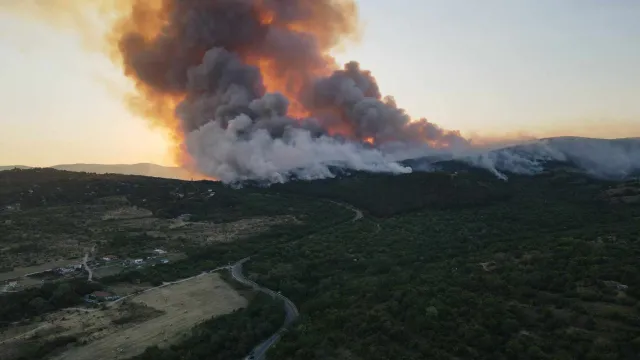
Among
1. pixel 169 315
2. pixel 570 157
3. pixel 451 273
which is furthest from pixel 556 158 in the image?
pixel 169 315

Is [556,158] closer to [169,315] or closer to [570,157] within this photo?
[570,157]

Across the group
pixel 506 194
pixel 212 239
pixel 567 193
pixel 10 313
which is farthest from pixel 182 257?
A: pixel 567 193

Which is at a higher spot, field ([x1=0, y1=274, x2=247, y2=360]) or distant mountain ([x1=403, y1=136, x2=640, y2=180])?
distant mountain ([x1=403, y1=136, x2=640, y2=180])

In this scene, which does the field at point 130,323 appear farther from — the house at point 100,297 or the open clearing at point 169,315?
the house at point 100,297

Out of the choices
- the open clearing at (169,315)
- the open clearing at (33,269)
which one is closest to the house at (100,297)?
the open clearing at (169,315)

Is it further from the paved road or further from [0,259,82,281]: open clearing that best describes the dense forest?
[0,259,82,281]: open clearing

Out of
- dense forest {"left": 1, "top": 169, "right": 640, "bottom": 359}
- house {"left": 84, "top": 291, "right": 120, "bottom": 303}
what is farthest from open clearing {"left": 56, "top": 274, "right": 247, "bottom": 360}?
dense forest {"left": 1, "top": 169, "right": 640, "bottom": 359}

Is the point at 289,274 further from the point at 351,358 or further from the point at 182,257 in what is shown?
the point at 351,358
